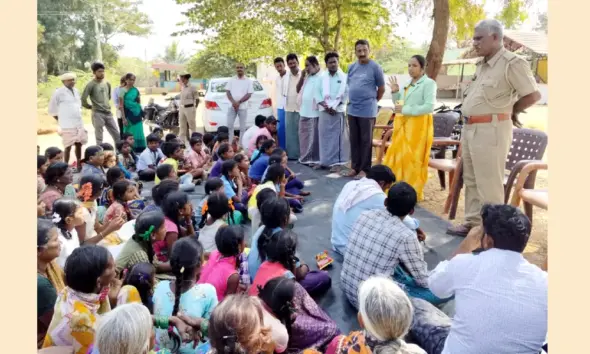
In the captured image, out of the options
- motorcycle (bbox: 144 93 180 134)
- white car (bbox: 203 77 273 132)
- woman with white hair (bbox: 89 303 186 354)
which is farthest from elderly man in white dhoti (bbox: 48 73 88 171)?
woman with white hair (bbox: 89 303 186 354)

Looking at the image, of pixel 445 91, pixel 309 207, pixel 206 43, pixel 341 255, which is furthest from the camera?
pixel 445 91

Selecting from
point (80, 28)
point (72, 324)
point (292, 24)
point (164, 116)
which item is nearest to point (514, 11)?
point (292, 24)

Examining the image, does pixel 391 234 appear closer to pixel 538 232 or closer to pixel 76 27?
pixel 538 232

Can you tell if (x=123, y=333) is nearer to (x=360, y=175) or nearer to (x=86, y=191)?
(x=86, y=191)

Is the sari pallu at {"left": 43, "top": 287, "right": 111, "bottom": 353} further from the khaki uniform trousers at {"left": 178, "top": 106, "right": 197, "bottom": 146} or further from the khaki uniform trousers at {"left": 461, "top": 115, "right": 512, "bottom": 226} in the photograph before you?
the khaki uniform trousers at {"left": 178, "top": 106, "right": 197, "bottom": 146}

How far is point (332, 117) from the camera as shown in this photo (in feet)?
23.5

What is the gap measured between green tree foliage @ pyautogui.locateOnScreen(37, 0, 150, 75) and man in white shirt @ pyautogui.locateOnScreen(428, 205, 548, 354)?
25.6m

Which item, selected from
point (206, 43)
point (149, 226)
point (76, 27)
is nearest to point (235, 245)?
point (149, 226)

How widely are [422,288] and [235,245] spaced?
4.13 feet

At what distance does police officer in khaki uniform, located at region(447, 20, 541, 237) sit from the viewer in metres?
3.93

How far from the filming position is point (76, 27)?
26.7 m

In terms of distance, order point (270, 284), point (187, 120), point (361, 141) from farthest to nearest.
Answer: point (187, 120), point (361, 141), point (270, 284)

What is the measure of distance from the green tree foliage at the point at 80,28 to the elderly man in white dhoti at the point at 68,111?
59.7 feet

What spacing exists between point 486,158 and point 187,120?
748cm
